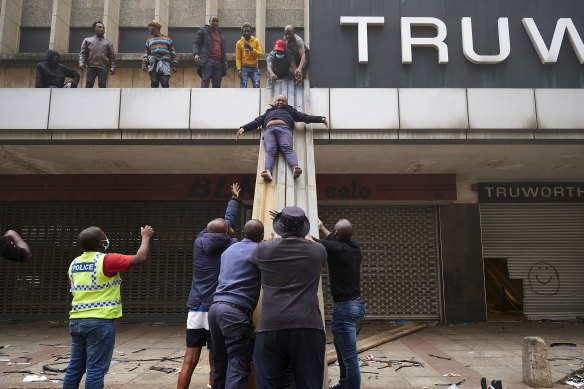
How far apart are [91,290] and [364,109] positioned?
5.61 meters

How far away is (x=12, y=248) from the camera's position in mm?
3271

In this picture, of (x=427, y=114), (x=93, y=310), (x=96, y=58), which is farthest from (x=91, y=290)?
(x=96, y=58)

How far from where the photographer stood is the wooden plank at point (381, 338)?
19.1 feet

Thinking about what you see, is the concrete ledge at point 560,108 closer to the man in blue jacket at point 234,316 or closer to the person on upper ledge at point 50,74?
the man in blue jacket at point 234,316

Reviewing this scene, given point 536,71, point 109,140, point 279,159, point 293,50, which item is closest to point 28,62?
point 109,140

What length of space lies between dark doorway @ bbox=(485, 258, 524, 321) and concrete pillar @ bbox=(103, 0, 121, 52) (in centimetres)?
1261

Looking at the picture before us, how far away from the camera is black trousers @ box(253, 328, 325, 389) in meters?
2.73

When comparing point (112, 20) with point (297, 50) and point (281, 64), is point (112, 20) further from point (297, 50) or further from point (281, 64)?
point (297, 50)

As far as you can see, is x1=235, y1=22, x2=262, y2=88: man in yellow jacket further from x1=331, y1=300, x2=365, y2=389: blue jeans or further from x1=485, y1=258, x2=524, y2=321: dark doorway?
x1=485, y1=258, x2=524, y2=321: dark doorway

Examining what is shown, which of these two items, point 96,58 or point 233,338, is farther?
point 96,58

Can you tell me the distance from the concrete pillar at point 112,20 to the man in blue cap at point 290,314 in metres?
10.9

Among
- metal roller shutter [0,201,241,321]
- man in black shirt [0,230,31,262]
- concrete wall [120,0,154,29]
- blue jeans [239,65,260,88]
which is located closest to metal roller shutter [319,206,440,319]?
metal roller shutter [0,201,241,321]

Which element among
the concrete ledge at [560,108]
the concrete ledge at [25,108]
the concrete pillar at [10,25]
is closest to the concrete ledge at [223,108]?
the concrete ledge at [25,108]

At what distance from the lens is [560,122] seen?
716 centimetres
